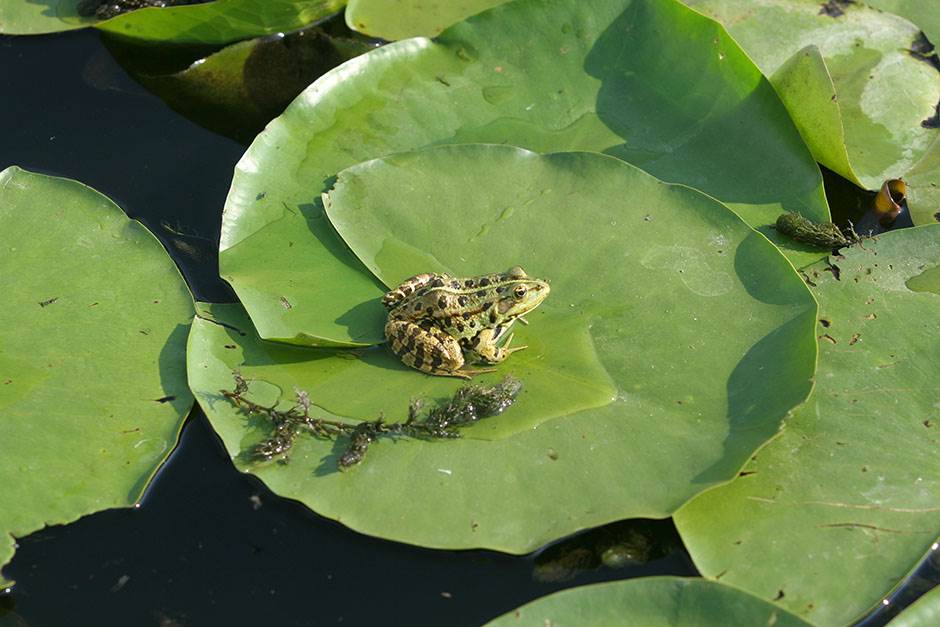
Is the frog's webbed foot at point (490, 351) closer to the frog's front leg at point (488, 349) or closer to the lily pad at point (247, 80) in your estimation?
the frog's front leg at point (488, 349)

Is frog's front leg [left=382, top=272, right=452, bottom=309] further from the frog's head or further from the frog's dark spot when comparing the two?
the frog's dark spot

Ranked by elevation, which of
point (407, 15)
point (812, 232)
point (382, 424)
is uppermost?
point (812, 232)

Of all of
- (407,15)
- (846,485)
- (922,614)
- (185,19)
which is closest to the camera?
(922,614)

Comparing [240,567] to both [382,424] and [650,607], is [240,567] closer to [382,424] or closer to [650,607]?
[382,424]

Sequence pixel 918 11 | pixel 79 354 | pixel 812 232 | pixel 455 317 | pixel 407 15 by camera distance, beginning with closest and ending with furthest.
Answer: pixel 455 317, pixel 79 354, pixel 812 232, pixel 918 11, pixel 407 15

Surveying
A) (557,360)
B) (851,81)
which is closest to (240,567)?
(557,360)

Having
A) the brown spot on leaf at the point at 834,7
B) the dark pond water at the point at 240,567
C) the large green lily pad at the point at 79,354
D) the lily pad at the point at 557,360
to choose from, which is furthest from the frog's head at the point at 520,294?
the brown spot on leaf at the point at 834,7

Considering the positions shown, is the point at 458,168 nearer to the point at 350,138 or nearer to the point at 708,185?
the point at 350,138
